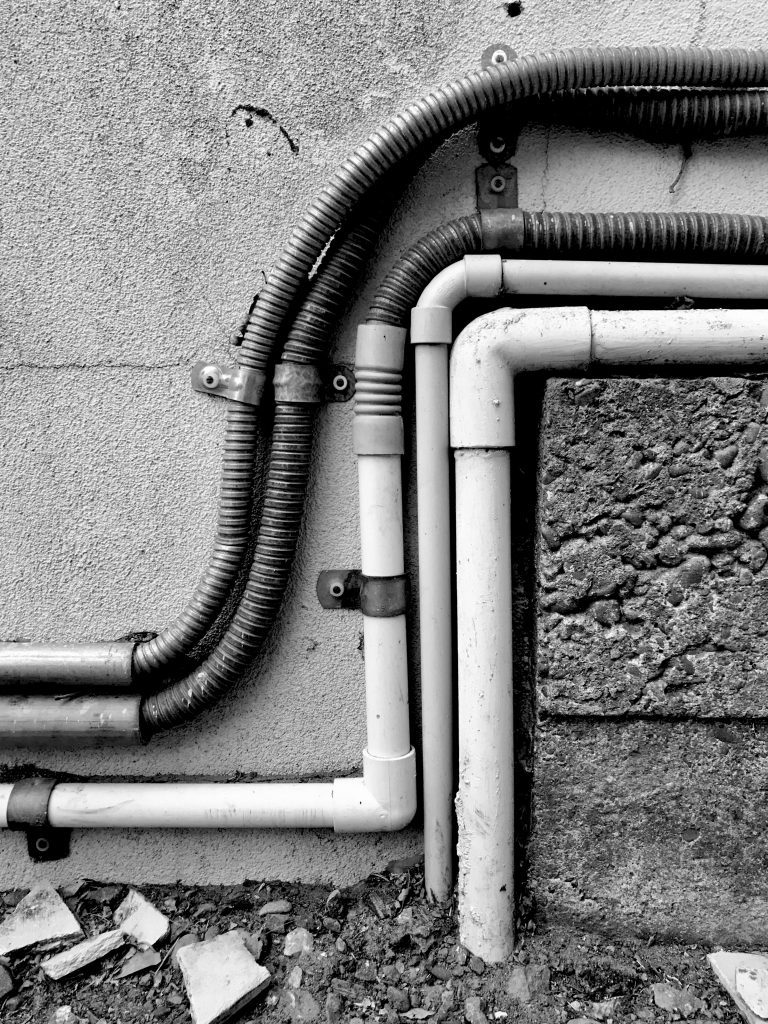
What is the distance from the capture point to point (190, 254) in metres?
1.37

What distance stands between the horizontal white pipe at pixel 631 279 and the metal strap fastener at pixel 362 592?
0.61 metres

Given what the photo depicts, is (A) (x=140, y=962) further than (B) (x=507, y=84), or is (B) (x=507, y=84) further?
(A) (x=140, y=962)

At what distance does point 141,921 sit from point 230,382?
1145 mm

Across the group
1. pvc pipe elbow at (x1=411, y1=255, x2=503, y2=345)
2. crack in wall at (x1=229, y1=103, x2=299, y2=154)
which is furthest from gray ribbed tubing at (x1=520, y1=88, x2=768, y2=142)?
crack in wall at (x1=229, y1=103, x2=299, y2=154)

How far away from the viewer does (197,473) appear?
1.42 metres

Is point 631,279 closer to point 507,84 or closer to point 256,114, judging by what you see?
point 507,84

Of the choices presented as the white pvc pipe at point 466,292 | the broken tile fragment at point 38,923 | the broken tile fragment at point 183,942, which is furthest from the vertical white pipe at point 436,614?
the broken tile fragment at point 38,923

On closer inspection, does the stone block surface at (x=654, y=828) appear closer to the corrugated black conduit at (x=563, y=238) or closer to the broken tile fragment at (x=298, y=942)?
the broken tile fragment at (x=298, y=942)

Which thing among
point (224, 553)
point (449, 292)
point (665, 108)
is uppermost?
point (665, 108)

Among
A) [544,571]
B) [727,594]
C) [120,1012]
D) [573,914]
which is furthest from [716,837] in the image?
[120,1012]

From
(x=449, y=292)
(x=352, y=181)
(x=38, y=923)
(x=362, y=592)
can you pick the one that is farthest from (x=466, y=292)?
(x=38, y=923)

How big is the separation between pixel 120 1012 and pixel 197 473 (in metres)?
1.04

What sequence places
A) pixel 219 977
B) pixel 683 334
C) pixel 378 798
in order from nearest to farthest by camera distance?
pixel 683 334 → pixel 219 977 → pixel 378 798

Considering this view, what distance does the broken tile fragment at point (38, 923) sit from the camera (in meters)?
1.40
